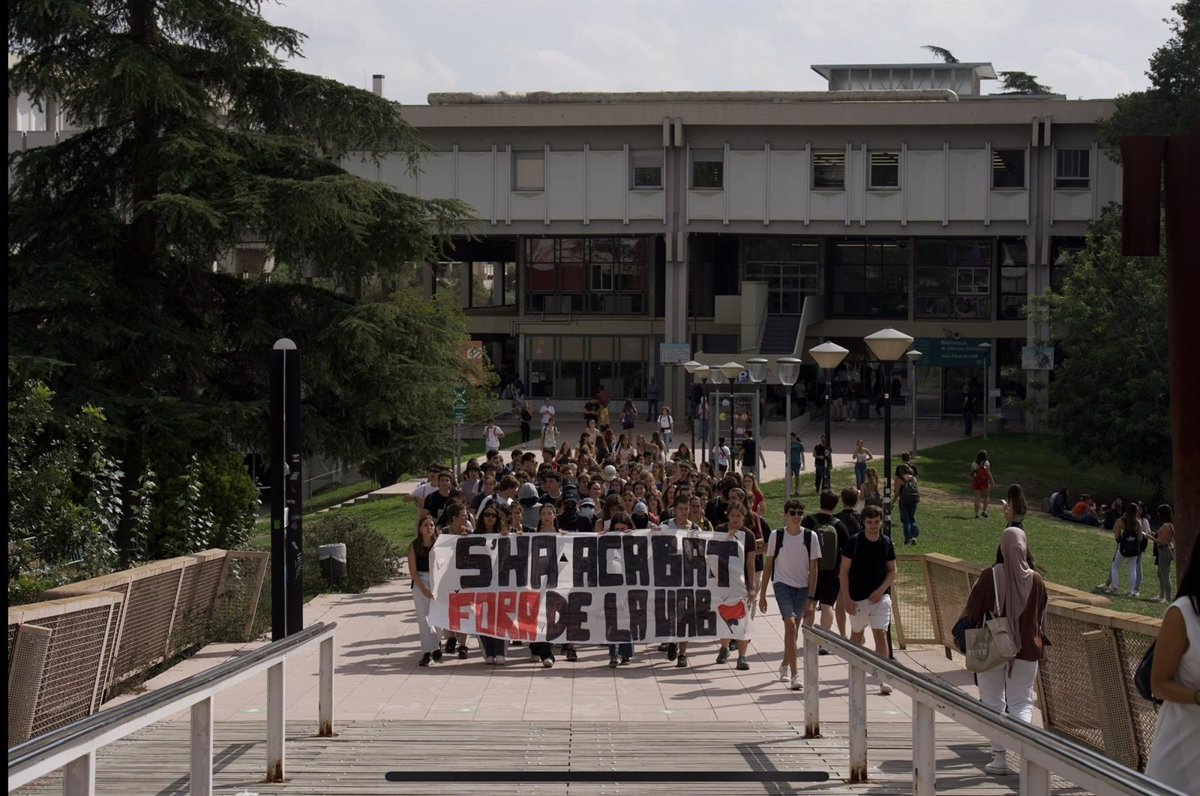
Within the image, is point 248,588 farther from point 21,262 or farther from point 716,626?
point 21,262

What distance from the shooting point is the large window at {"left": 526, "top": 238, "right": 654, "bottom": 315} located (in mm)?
68188

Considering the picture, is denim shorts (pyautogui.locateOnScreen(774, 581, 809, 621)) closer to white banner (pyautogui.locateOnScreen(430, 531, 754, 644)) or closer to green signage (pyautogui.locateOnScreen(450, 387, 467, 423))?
white banner (pyautogui.locateOnScreen(430, 531, 754, 644))

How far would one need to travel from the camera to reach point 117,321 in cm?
2614

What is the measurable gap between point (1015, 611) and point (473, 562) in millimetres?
7110

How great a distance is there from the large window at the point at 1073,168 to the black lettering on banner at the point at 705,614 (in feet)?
165

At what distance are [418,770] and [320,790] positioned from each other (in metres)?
0.78

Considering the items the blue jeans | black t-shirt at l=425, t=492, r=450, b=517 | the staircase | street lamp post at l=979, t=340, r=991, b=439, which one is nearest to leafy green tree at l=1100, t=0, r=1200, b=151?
street lamp post at l=979, t=340, r=991, b=439

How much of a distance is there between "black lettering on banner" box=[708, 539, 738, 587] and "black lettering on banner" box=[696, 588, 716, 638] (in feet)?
0.61

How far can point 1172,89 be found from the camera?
55.4 m

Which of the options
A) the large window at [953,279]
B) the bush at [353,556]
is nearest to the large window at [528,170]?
the large window at [953,279]

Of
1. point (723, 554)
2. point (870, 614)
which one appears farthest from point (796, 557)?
point (723, 554)

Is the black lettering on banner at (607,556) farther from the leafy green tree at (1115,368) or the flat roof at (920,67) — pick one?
the flat roof at (920,67)

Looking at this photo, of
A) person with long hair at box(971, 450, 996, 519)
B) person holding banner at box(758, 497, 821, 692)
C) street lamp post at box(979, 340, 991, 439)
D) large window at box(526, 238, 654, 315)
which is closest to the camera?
person holding banner at box(758, 497, 821, 692)

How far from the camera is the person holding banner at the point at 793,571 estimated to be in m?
14.5
